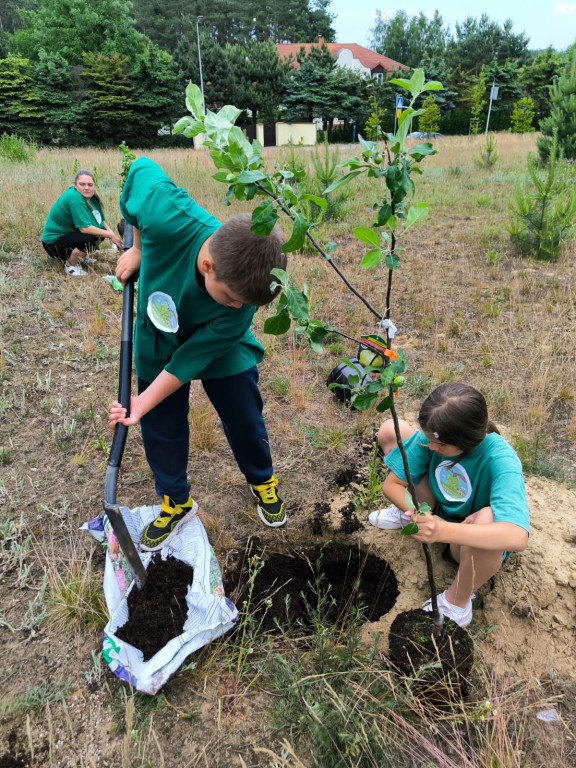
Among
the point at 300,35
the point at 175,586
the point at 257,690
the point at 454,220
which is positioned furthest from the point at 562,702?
the point at 300,35

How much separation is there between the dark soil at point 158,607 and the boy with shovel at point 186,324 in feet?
0.59

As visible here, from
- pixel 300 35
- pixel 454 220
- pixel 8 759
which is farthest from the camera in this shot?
pixel 300 35

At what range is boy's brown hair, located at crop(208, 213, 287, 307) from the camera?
1.34m

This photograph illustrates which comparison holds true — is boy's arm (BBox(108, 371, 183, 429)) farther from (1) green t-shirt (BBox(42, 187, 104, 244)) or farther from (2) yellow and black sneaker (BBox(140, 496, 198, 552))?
(1) green t-shirt (BBox(42, 187, 104, 244))

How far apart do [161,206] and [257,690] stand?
5.27 feet

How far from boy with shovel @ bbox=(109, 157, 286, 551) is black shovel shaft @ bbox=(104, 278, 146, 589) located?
0.05 metres

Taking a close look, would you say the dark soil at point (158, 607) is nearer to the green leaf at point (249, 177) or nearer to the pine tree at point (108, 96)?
the green leaf at point (249, 177)

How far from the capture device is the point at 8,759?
1.35 m

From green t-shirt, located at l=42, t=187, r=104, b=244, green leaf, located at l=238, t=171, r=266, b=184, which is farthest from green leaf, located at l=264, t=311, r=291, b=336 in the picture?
green t-shirt, located at l=42, t=187, r=104, b=244

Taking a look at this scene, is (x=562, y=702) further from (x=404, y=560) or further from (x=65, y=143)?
(x=65, y=143)

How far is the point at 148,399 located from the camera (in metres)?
1.62

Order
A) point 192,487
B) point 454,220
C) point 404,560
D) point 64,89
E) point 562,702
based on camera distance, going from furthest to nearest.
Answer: point 64,89 < point 454,220 < point 192,487 < point 404,560 < point 562,702

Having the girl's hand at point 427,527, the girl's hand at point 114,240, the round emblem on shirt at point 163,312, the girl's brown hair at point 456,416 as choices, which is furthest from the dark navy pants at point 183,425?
the girl's hand at point 114,240

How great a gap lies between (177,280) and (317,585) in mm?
1186
